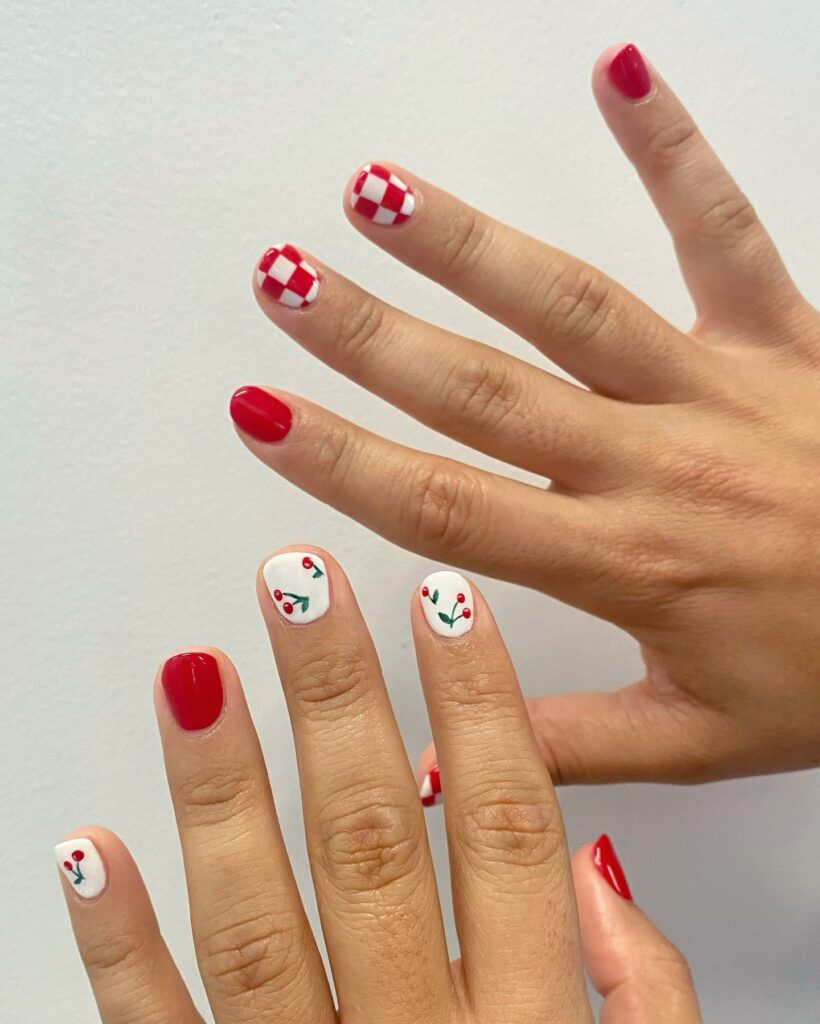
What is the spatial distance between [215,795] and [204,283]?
23.3 inches

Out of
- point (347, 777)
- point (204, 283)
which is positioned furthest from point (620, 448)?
point (204, 283)

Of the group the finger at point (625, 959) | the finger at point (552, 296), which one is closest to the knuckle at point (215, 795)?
the finger at point (625, 959)

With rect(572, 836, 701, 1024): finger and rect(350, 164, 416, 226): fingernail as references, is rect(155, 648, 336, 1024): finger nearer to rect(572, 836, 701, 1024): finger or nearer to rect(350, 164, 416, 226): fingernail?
rect(572, 836, 701, 1024): finger

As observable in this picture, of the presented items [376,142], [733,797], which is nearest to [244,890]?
[733,797]

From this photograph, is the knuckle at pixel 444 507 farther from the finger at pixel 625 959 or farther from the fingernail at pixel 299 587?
the finger at pixel 625 959

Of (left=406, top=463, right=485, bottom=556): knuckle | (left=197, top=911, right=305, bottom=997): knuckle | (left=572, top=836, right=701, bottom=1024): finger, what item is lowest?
(left=572, top=836, right=701, bottom=1024): finger

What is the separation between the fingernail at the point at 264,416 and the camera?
0.68 metres

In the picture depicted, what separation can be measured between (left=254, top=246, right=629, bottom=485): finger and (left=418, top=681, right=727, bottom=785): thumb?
0.25 meters

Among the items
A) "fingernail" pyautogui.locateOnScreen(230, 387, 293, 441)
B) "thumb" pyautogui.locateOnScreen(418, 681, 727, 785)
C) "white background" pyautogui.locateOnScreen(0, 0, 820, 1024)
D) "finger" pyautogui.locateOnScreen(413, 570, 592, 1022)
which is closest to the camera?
"finger" pyautogui.locateOnScreen(413, 570, 592, 1022)

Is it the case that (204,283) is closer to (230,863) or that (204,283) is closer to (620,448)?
(620,448)

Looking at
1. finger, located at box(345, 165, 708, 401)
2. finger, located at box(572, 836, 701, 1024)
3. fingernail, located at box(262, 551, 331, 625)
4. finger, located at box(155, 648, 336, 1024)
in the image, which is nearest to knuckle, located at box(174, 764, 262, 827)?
finger, located at box(155, 648, 336, 1024)

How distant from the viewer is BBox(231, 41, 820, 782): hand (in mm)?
725

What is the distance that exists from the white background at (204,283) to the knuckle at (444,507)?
23cm

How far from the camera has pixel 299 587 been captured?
60 centimetres
